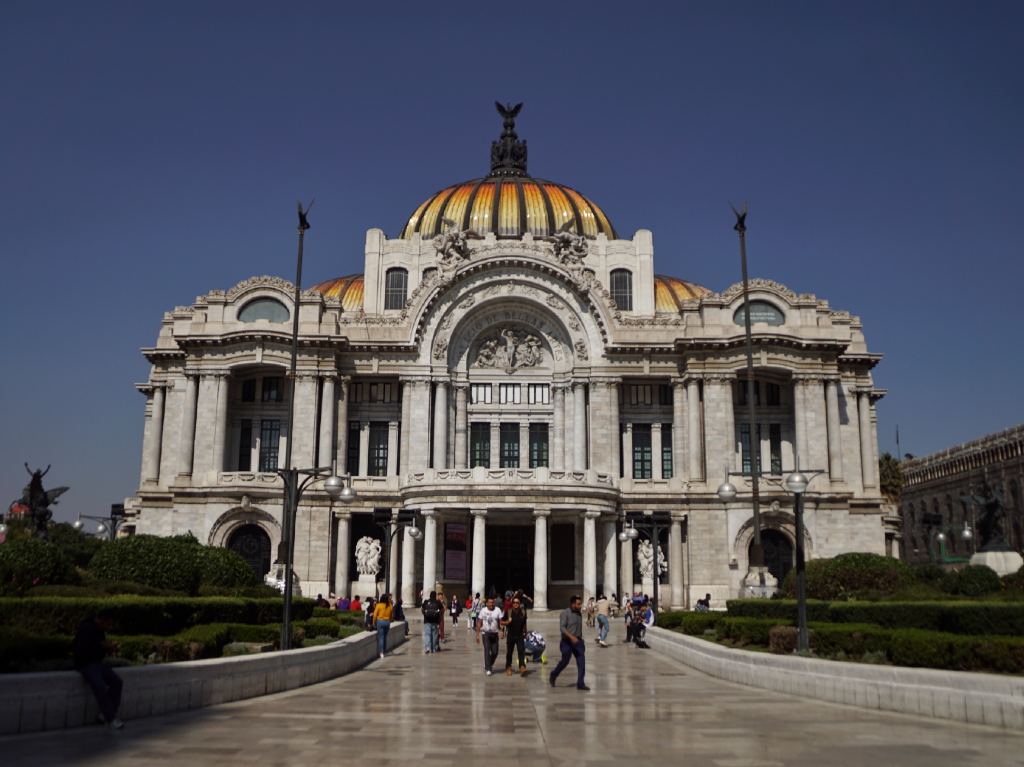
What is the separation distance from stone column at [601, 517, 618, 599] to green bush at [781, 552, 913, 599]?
64.0 ft

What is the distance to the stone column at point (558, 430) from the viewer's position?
2564 inches

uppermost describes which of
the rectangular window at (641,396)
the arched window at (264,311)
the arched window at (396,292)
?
the arched window at (396,292)

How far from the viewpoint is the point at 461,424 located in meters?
65.4

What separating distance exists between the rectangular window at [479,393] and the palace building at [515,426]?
0.54 ft

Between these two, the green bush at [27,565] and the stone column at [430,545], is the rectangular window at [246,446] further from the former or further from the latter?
the green bush at [27,565]

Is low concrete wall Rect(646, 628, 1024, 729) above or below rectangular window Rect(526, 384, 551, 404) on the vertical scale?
below

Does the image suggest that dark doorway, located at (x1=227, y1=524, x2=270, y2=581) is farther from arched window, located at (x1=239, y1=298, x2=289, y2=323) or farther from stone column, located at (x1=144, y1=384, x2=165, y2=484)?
arched window, located at (x1=239, y1=298, x2=289, y2=323)

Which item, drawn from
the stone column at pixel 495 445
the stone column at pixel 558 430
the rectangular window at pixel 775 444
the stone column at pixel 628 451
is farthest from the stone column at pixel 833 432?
the stone column at pixel 495 445

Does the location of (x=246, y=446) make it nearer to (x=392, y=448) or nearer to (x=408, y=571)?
(x=392, y=448)

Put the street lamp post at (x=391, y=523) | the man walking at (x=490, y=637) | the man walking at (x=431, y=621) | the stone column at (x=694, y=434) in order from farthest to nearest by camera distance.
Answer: the stone column at (x=694, y=434)
the street lamp post at (x=391, y=523)
the man walking at (x=431, y=621)
the man walking at (x=490, y=637)

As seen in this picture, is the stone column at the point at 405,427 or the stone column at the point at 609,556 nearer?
the stone column at the point at 609,556

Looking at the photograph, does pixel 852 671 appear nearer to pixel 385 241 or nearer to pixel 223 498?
pixel 223 498

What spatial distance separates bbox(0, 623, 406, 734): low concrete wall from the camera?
15.4 metres

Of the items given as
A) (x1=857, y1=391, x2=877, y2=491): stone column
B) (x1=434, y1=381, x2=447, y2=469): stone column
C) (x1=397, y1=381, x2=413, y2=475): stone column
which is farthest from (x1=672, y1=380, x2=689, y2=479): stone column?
(x1=397, y1=381, x2=413, y2=475): stone column
